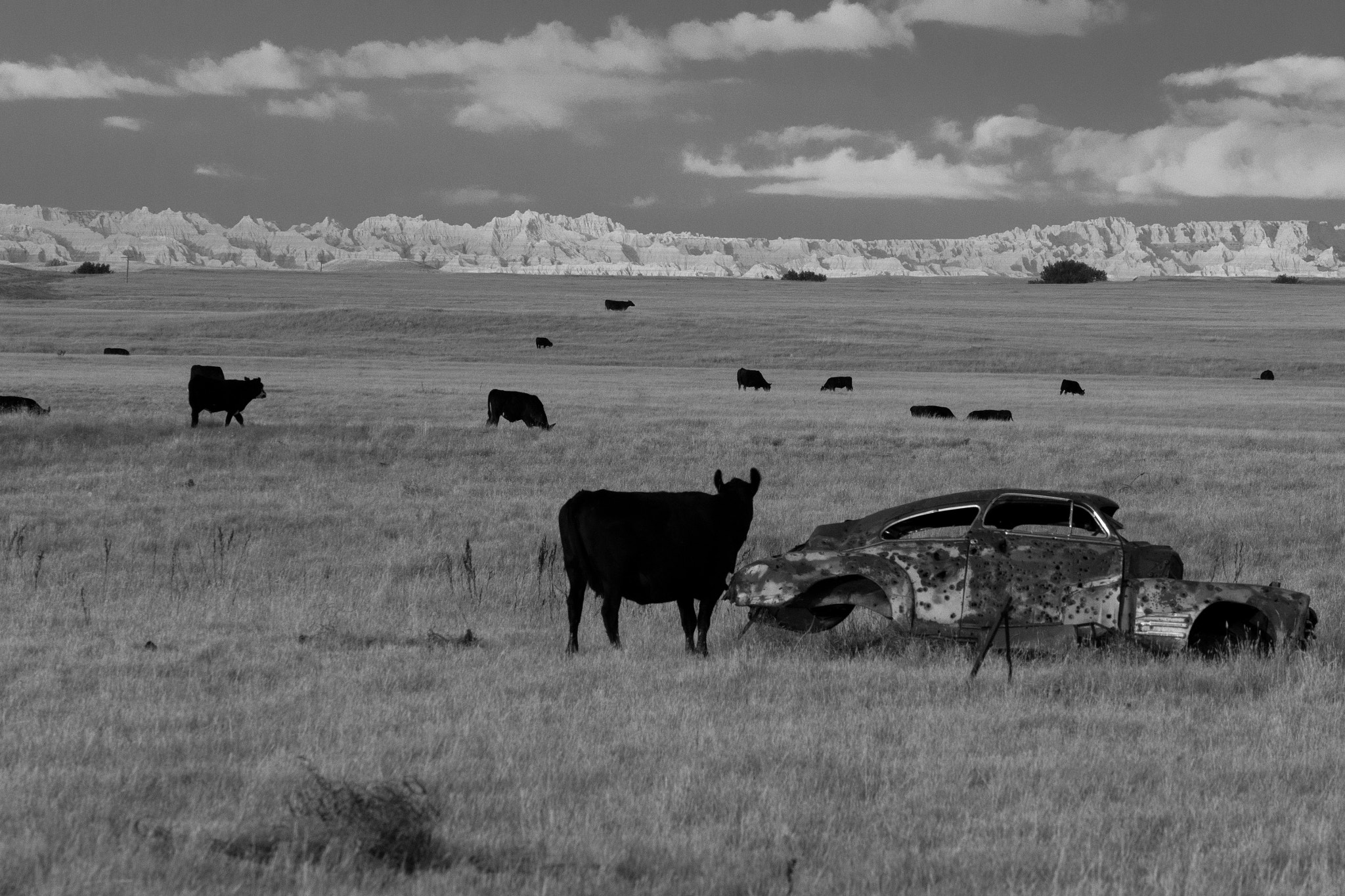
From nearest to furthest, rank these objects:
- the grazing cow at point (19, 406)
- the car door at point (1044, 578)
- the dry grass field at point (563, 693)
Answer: the dry grass field at point (563, 693), the car door at point (1044, 578), the grazing cow at point (19, 406)

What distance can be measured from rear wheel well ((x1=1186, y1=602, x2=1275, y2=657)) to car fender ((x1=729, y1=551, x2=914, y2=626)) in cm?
226

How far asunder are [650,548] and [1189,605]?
4.10 metres

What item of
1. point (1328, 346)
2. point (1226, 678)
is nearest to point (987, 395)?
point (1328, 346)

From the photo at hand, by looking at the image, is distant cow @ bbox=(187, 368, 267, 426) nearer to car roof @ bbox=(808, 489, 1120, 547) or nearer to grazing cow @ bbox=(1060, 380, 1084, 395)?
car roof @ bbox=(808, 489, 1120, 547)

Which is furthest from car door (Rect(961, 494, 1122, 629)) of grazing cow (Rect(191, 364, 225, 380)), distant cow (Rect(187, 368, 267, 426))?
grazing cow (Rect(191, 364, 225, 380))

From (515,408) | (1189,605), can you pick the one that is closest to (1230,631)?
(1189,605)

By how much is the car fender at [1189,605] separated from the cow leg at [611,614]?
155 inches

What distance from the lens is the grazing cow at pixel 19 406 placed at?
29.5m

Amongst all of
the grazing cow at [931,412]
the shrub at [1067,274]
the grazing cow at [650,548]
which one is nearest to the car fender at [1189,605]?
the grazing cow at [650,548]

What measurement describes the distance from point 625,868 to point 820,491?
683 inches

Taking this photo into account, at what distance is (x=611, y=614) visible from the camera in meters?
10.3

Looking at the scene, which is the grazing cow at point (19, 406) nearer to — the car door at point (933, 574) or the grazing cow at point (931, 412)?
the grazing cow at point (931, 412)

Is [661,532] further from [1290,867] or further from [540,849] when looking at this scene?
[1290,867]

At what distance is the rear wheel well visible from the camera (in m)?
10.4
